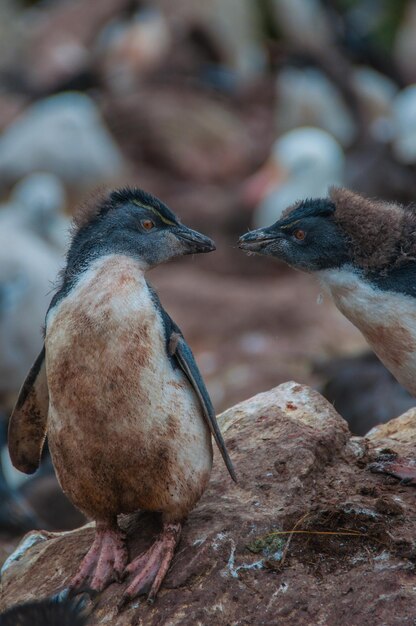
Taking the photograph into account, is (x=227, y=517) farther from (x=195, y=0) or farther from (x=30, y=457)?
(x=195, y=0)

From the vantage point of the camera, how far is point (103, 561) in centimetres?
507

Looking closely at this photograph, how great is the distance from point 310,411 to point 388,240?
98 cm

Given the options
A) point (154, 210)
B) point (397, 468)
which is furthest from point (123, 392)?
point (397, 468)

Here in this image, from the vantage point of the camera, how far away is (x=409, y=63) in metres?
29.3

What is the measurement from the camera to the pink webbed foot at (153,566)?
16.0 ft

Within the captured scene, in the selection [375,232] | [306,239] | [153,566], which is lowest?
[153,566]

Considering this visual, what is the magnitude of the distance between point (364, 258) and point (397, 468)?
0.99 metres

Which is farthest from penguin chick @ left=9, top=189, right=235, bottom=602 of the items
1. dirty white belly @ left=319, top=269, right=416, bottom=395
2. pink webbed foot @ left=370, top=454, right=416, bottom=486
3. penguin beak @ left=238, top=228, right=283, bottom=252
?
pink webbed foot @ left=370, top=454, right=416, bottom=486

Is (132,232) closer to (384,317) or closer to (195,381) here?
(195,381)

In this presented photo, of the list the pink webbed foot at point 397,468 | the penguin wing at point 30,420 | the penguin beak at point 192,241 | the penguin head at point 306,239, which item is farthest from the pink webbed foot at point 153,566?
the penguin head at point 306,239

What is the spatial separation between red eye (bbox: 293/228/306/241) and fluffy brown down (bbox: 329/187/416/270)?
0.17m

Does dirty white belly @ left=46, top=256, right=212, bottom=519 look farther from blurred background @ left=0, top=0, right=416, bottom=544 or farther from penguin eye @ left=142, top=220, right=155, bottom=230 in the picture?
blurred background @ left=0, top=0, right=416, bottom=544

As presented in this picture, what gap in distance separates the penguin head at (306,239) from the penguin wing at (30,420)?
1.15m

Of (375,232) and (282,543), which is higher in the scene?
(375,232)
